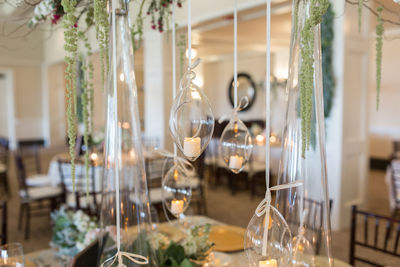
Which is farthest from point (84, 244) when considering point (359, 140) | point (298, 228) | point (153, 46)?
point (153, 46)

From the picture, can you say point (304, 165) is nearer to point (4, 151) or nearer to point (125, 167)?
point (125, 167)

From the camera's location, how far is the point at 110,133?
1.10 meters

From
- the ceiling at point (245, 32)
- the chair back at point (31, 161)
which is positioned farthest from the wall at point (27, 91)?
the ceiling at point (245, 32)

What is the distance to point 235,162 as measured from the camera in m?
1.25

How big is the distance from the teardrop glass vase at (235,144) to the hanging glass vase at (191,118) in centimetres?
22

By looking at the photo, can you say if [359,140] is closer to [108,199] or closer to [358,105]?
[358,105]

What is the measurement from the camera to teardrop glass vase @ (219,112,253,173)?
1.22 meters

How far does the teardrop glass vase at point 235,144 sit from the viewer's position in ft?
4.00

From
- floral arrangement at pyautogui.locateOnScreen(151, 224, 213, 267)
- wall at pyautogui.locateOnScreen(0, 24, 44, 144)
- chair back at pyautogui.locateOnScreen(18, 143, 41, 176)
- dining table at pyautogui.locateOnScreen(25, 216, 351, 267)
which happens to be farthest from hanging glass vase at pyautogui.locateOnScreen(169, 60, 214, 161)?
wall at pyautogui.locateOnScreen(0, 24, 44, 144)

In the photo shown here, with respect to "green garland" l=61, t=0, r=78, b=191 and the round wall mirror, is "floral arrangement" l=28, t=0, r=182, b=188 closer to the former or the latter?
"green garland" l=61, t=0, r=78, b=191

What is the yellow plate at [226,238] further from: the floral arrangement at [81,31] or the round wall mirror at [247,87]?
the round wall mirror at [247,87]

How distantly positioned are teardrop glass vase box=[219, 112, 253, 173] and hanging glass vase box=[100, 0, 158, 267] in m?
0.30

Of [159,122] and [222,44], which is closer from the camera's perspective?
[159,122]

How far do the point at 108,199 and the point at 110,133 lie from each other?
22 cm
